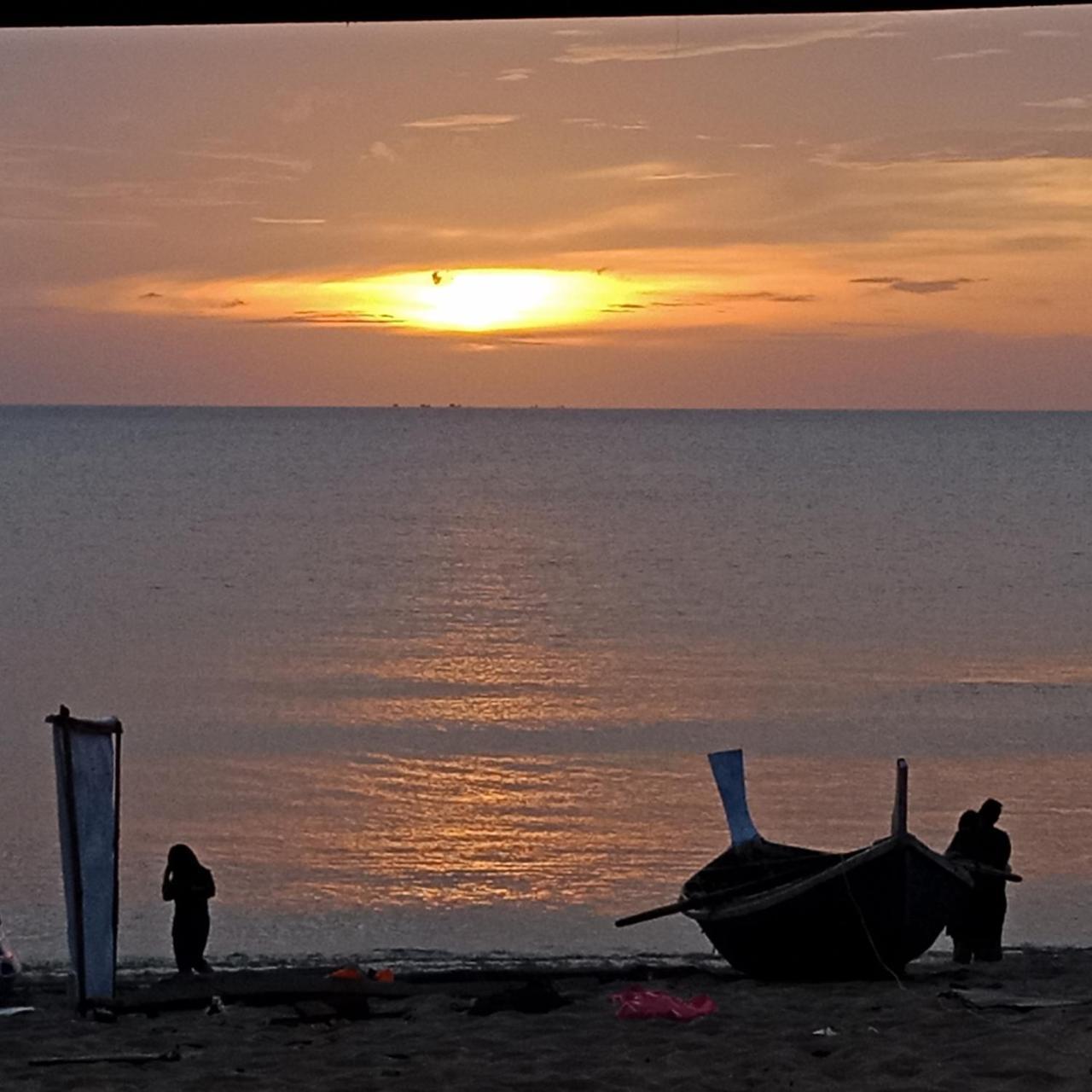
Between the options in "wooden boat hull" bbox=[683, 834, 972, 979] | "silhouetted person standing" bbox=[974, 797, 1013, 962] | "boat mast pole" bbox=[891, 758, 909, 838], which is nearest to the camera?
"boat mast pole" bbox=[891, 758, 909, 838]

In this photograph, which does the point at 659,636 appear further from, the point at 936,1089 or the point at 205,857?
the point at 936,1089

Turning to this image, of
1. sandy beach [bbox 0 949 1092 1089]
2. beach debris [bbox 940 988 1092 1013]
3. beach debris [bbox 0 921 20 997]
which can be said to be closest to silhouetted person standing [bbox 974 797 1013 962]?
sandy beach [bbox 0 949 1092 1089]

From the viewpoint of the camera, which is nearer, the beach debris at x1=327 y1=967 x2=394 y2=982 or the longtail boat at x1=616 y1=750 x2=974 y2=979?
the beach debris at x1=327 y1=967 x2=394 y2=982

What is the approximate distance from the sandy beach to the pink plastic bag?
0.36ft

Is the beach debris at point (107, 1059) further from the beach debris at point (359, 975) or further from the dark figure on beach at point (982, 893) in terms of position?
the dark figure on beach at point (982, 893)

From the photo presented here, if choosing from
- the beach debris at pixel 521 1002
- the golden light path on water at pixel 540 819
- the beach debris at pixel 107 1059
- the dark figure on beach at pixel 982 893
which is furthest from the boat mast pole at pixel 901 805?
the golden light path on water at pixel 540 819

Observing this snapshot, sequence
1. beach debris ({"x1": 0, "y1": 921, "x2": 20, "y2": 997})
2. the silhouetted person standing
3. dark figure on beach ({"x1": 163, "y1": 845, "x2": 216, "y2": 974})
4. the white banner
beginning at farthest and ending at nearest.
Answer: the silhouetted person standing
dark figure on beach ({"x1": 163, "y1": 845, "x2": 216, "y2": 974})
beach debris ({"x1": 0, "y1": 921, "x2": 20, "y2": 997})
the white banner

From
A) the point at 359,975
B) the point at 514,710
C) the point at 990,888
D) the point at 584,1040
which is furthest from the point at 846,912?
the point at 514,710

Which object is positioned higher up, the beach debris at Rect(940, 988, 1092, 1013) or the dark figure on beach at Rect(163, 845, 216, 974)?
the dark figure on beach at Rect(163, 845, 216, 974)

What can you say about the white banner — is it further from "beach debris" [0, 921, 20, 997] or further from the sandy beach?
"beach debris" [0, 921, 20, 997]

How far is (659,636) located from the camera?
4619 cm

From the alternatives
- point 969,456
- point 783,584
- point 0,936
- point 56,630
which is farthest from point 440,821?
point 969,456

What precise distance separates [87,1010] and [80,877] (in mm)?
942

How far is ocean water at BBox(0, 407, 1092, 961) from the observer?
65.8ft
